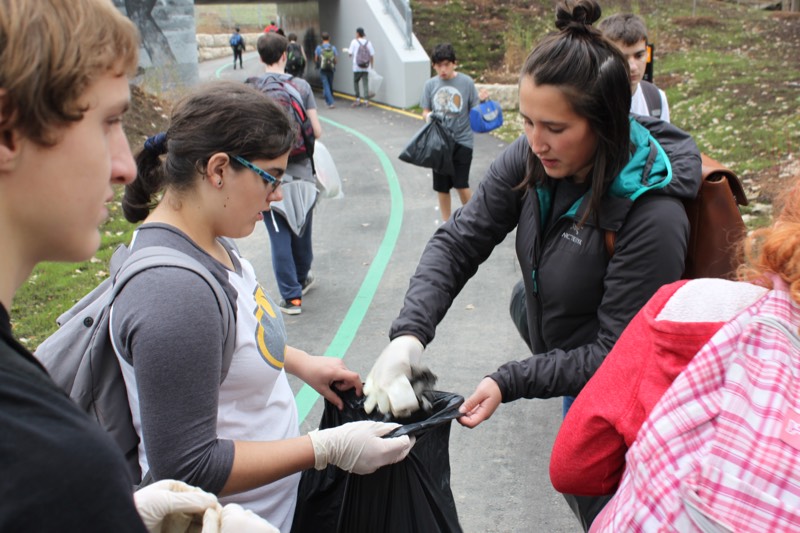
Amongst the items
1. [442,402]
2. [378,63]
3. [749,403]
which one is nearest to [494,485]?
[442,402]

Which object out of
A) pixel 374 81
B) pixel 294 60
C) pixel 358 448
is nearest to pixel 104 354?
pixel 358 448

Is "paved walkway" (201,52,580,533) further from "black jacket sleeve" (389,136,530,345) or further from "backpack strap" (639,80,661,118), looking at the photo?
"backpack strap" (639,80,661,118)

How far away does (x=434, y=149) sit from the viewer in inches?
288

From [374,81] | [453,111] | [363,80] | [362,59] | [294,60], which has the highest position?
[453,111]

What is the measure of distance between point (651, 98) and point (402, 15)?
1519 cm

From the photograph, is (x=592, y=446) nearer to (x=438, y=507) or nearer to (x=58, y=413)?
(x=438, y=507)

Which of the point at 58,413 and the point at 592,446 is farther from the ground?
the point at 58,413

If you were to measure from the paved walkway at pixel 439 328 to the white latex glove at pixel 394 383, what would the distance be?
1529 mm

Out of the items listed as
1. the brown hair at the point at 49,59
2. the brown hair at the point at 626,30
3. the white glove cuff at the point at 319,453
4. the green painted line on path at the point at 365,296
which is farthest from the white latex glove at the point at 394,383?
the brown hair at the point at 626,30

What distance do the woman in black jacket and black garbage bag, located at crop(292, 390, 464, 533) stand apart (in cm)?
9

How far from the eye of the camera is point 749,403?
3.93 feet

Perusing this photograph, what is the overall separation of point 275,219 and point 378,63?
547 inches

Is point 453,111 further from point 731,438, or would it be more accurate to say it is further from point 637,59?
point 731,438

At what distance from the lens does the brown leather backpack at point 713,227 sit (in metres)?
2.18
